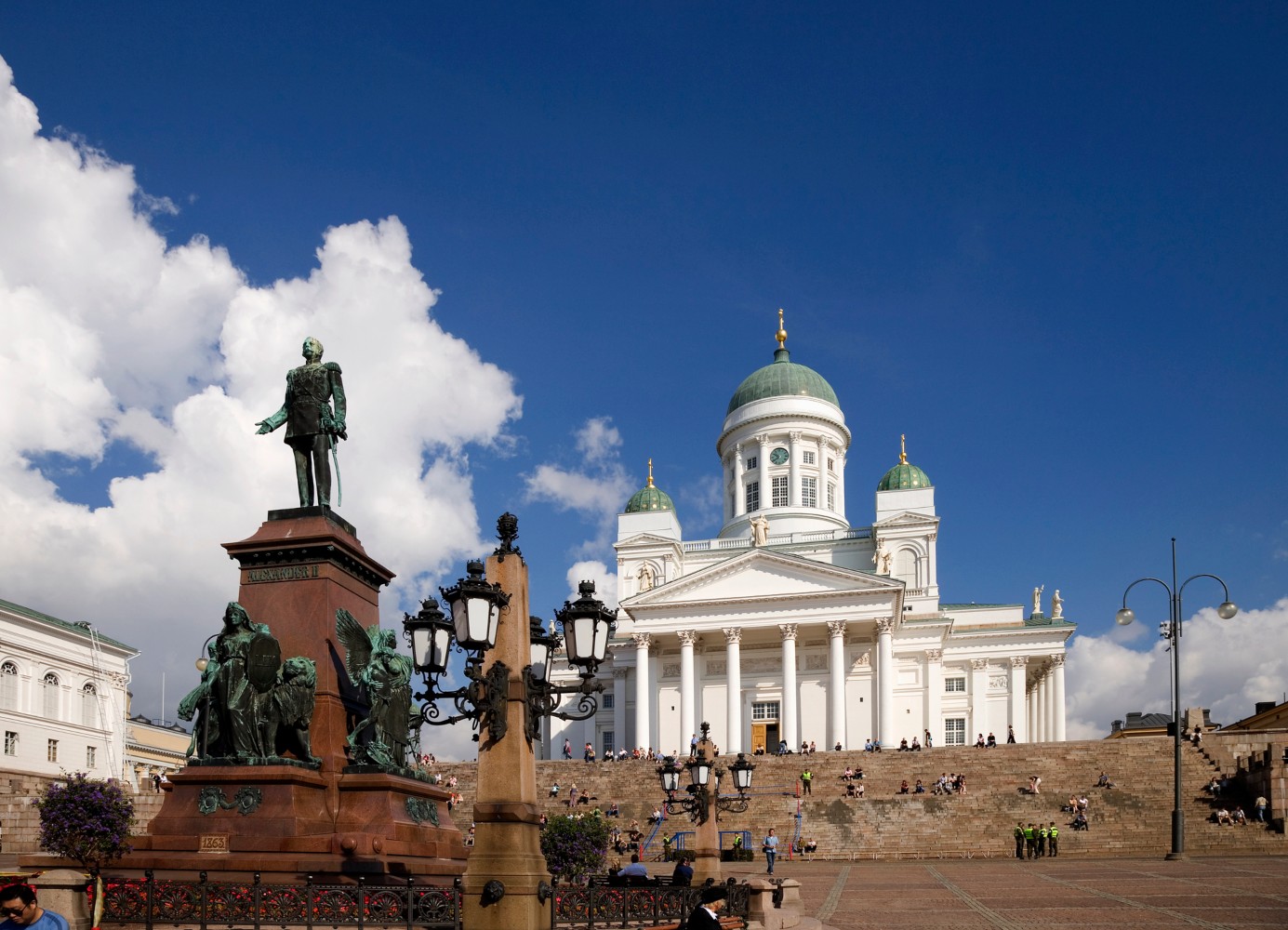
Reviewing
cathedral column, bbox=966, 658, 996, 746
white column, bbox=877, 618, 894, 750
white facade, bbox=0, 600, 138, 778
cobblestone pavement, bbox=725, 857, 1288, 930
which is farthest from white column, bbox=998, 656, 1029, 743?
white facade, bbox=0, 600, 138, 778

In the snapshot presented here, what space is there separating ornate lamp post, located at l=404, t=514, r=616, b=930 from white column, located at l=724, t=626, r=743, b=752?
5432 centimetres

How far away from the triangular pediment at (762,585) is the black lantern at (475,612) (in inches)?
2188

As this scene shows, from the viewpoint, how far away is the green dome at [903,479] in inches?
2977

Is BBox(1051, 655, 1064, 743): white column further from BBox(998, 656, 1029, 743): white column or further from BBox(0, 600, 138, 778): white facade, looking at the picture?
BBox(0, 600, 138, 778): white facade

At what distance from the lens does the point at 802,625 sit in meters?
64.8

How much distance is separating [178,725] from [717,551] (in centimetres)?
3982

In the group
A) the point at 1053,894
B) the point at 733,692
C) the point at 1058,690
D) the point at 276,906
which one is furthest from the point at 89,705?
the point at 276,906

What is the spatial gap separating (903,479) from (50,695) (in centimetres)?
4945

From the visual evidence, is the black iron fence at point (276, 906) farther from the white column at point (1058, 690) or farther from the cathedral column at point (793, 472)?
the cathedral column at point (793, 472)

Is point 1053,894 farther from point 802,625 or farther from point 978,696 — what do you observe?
point 978,696

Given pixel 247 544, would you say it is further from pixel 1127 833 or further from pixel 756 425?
pixel 756 425

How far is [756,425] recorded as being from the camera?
80.6 m

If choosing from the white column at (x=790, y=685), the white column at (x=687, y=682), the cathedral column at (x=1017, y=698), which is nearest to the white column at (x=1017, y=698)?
the cathedral column at (x=1017, y=698)

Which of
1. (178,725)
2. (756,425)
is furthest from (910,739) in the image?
(178,725)
